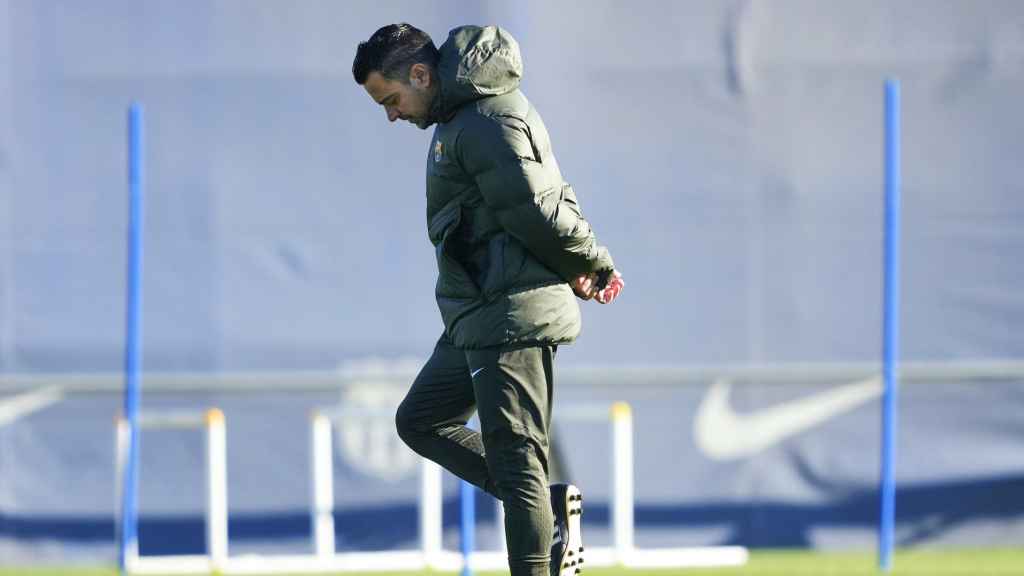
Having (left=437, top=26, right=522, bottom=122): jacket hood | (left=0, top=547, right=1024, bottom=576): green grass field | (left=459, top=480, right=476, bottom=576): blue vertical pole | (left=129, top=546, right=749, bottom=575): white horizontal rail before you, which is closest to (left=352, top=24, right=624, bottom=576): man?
(left=437, top=26, right=522, bottom=122): jacket hood

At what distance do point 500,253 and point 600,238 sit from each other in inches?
106

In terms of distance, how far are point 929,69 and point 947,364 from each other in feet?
3.74

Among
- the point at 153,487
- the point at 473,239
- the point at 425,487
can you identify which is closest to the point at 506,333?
the point at 473,239

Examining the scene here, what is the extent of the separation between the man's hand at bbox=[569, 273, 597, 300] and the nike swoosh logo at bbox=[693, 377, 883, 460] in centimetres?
270

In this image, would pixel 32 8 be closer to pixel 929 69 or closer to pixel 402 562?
pixel 402 562

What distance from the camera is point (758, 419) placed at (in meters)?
6.30

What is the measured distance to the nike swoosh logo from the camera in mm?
6277

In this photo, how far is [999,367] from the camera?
6.32 meters

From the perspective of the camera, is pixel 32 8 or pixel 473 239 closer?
pixel 473 239

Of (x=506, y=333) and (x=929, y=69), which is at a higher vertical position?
(x=929, y=69)

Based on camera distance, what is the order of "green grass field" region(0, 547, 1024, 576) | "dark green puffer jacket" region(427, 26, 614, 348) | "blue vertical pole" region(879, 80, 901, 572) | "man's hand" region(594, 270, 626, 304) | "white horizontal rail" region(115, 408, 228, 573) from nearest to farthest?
"dark green puffer jacket" region(427, 26, 614, 348) < "man's hand" region(594, 270, 626, 304) < "green grass field" region(0, 547, 1024, 576) < "blue vertical pole" region(879, 80, 901, 572) < "white horizontal rail" region(115, 408, 228, 573)

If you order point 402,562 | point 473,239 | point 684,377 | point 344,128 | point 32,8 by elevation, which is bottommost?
point 402,562

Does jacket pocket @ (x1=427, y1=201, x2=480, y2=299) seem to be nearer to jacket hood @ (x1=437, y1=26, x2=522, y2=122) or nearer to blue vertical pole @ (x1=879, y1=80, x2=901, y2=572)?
jacket hood @ (x1=437, y1=26, x2=522, y2=122)

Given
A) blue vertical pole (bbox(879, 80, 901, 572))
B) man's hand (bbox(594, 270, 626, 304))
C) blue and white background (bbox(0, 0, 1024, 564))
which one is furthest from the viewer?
blue and white background (bbox(0, 0, 1024, 564))
